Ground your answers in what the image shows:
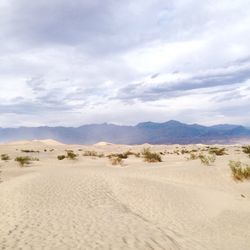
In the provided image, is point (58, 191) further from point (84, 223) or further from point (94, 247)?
point (94, 247)

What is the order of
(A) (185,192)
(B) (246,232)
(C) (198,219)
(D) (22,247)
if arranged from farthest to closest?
(A) (185,192) → (C) (198,219) → (B) (246,232) → (D) (22,247)

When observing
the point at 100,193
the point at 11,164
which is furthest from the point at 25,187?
the point at 11,164

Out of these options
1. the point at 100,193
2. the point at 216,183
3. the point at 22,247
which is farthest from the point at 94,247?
the point at 216,183

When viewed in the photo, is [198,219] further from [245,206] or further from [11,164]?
[11,164]

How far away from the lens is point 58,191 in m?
18.3

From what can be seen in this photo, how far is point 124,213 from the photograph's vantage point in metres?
14.1

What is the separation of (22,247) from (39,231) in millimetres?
1619

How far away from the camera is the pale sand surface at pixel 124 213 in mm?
10492

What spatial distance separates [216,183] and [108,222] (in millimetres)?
11494

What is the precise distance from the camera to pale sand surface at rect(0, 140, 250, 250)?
10.5m

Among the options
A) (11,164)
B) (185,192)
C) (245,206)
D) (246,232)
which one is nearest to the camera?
(246,232)

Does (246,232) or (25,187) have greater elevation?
(25,187)

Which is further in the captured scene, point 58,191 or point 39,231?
point 58,191

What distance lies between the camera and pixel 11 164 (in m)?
35.9
